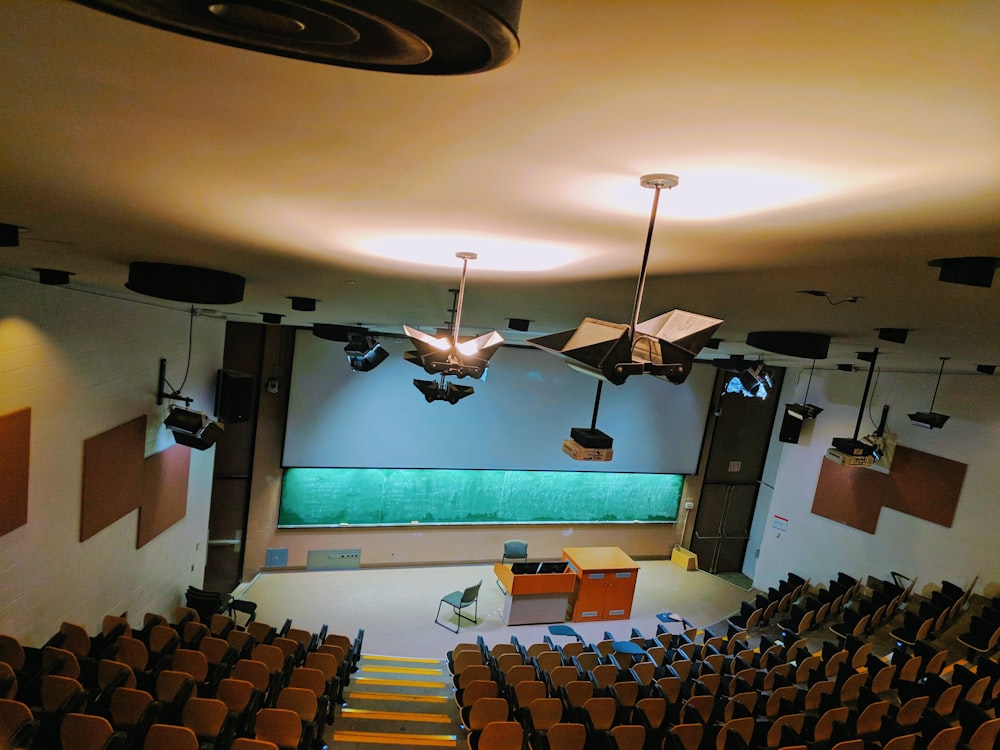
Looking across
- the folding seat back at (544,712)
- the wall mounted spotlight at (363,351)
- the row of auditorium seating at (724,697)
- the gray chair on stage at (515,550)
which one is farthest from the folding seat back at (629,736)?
the gray chair on stage at (515,550)

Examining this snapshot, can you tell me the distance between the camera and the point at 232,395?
9.08m

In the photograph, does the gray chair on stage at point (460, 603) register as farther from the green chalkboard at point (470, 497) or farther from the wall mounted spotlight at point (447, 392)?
the wall mounted spotlight at point (447, 392)

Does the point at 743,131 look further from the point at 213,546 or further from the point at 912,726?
the point at 213,546

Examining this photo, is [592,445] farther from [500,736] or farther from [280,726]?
[280,726]

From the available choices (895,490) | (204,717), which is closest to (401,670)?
(204,717)

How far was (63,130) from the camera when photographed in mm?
1586

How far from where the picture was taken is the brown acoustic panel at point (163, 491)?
7666mm

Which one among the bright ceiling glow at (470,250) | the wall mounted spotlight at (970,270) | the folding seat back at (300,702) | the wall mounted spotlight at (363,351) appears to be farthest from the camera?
the wall mounted spotlight at (363,351)

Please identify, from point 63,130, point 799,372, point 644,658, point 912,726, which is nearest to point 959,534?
point 799,372

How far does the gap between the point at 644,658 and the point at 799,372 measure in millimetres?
7792

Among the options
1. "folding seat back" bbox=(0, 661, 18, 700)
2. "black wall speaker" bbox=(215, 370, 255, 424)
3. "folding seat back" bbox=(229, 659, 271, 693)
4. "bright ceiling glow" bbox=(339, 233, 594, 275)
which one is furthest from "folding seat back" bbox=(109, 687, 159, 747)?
"black wall speaker" bbox=(215, 370, 255, 424)

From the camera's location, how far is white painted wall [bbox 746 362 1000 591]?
930 centimetres

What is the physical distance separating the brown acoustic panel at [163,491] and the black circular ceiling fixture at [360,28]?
8.12 meters

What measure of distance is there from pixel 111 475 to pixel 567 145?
7243 mm
